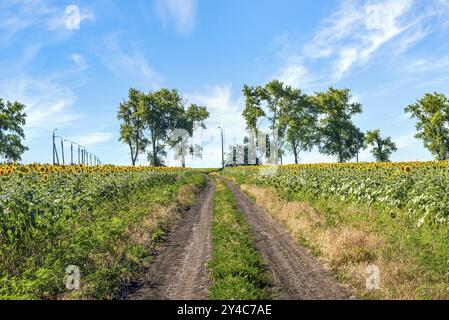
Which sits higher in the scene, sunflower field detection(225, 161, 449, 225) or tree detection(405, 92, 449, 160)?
tree detection(405, 92, 449, 160)

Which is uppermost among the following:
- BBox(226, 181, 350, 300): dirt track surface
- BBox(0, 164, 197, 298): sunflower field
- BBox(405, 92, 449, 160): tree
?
BBox(405, 92, 449, 160): tree

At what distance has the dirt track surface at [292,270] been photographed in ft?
23.5

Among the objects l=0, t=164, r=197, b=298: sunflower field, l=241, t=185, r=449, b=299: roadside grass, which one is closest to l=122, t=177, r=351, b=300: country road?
l=241, t=185, r=449, b=299: roadside grass

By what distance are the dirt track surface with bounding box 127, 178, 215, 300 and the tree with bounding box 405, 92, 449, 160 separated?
52789 millimetres

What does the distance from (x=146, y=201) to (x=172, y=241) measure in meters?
6.87

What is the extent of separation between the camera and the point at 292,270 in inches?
→ 340

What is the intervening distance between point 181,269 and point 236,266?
1.35 m

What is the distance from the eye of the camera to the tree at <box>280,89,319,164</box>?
67125 millimetres

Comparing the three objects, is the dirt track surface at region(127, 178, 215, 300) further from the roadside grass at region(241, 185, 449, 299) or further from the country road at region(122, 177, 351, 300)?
the roadside grass at region(241, 185, 449, 299)

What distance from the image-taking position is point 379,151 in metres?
72.6

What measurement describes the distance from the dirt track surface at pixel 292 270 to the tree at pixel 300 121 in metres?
55.1

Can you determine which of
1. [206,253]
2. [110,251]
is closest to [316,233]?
[206,253]

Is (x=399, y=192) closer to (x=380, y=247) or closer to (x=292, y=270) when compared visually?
(x=380, y=247)
